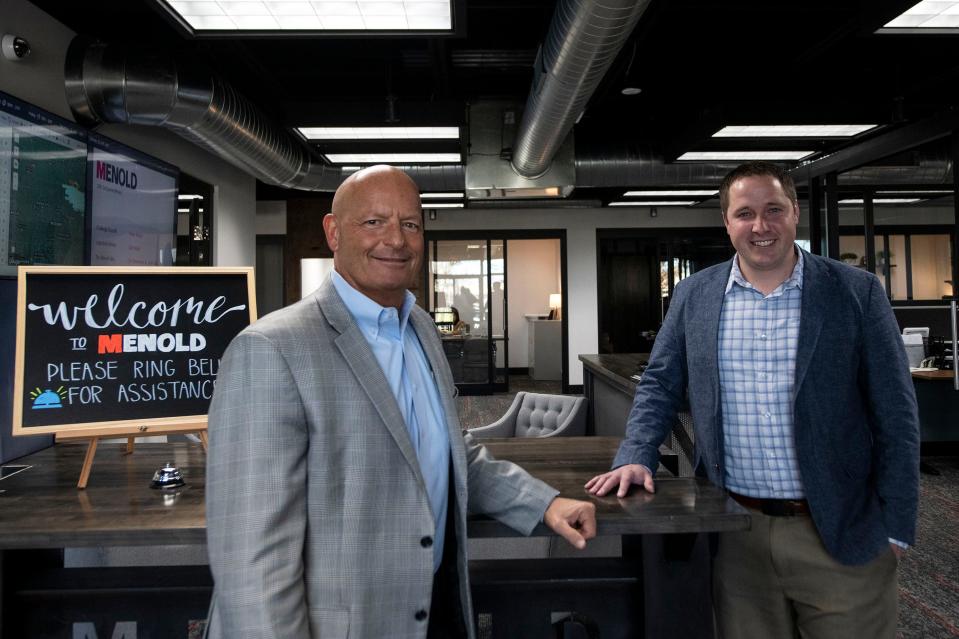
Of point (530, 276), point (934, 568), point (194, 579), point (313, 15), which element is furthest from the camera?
point (530, 276)

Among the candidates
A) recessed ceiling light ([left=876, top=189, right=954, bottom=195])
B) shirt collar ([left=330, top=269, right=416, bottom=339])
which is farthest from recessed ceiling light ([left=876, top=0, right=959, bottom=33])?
recessed ceiling light ([left=876, top=189, right=954, bottom=195])

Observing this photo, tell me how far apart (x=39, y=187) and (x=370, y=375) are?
312 cm

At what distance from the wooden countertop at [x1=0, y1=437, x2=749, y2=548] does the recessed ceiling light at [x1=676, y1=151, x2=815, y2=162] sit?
4.63m

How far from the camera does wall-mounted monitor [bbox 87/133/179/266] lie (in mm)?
3814

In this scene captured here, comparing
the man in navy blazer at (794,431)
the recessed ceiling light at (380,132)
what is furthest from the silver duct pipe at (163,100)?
the man in navy blazer at (794,431)

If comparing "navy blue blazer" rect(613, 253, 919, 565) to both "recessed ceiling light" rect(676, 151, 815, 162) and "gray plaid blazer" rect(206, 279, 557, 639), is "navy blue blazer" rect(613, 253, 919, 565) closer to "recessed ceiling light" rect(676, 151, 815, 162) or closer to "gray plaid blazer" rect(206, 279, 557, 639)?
"gray plaid blazer" rect(206, 279, 557, 639)

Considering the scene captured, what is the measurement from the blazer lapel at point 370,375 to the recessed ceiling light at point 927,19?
130 inches

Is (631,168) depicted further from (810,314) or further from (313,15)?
(810,314)

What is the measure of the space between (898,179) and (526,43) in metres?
4.93

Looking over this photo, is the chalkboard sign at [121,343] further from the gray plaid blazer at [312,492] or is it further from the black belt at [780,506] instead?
the black belt at [780,506]

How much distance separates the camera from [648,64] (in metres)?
5.07

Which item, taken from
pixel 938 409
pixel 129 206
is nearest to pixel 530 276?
pixel 938 409

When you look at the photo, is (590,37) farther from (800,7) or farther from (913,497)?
(913,497)

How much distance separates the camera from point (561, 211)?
10.1 m
